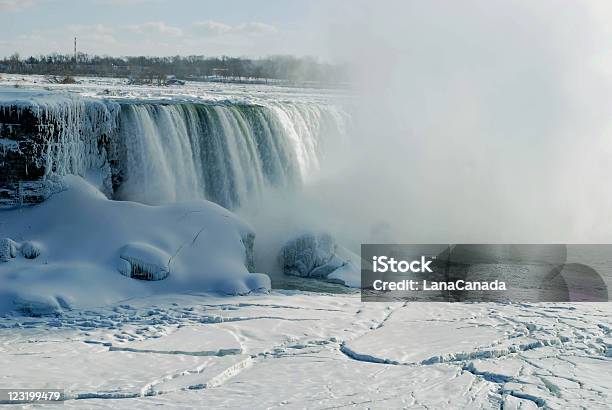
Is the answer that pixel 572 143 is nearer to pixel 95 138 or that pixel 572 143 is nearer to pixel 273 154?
pixel 273 154

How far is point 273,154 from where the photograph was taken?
1767 cm

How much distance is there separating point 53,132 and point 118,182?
5.75 ft

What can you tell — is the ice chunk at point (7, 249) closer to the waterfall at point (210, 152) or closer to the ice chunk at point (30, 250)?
the ice chunk at point (30, 250)

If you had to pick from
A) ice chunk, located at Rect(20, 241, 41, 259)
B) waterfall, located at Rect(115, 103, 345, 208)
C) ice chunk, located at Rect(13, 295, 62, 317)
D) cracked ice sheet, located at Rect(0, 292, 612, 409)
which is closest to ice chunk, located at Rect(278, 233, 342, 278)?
cracked ice sheet, located at Rect(0, 292, 612, 409)

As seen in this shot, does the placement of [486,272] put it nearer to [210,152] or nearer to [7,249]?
[210,152]

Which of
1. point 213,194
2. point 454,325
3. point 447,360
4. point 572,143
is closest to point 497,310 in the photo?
point 454,325

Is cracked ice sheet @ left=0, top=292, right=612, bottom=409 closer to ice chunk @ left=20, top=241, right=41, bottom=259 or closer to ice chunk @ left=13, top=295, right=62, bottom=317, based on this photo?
ice chunk @ left=13, top=295, right=62, bottom=317

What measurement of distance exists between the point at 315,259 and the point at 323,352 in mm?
5086

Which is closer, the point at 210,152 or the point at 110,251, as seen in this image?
the point at 110,251

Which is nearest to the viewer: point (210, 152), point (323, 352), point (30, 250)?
point (323, 352)

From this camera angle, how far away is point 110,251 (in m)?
11.6

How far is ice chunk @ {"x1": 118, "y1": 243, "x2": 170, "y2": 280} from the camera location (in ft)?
37.3

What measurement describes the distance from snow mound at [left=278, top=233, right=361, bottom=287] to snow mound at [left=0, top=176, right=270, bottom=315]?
42.2 inches

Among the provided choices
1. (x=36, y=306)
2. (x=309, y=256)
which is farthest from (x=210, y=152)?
(x=36, y=306)
